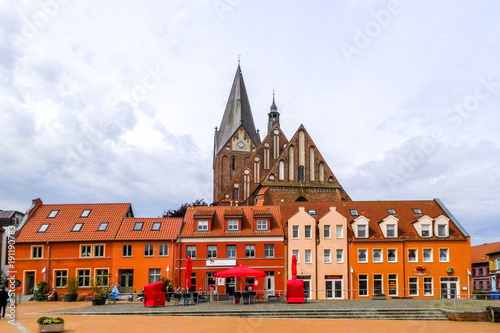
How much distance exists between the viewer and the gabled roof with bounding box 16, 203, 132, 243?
4438cm

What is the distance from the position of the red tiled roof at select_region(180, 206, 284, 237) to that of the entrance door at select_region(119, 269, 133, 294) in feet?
16.8

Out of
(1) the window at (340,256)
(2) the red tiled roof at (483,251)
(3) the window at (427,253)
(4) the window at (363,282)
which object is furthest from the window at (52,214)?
(2) the red tiled roof at (483,251)

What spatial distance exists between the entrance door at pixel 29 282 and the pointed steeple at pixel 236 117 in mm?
50895

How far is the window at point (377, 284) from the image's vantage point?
43438mm

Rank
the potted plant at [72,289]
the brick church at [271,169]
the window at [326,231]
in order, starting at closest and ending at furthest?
the potted plant at [72,289] < the window at [326,231] < the brick church at [271,169]

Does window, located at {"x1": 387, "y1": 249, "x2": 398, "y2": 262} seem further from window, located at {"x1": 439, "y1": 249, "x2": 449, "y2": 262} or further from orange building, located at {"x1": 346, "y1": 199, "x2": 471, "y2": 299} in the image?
window, located at {"x1": 439, "y1": 249, "x2": 449, "y2": 262}

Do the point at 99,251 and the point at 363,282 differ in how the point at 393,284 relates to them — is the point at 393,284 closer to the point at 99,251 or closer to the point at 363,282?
the point at 363,282

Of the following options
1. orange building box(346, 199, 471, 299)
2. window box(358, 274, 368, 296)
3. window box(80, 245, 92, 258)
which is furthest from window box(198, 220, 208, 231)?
window box(358, 274, 368, 296)

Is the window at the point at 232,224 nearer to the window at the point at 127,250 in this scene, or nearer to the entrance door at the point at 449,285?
the window at the point at 127,250

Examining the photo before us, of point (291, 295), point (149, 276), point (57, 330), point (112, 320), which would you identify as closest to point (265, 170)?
point (149, 276)

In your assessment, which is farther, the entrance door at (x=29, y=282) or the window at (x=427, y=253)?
the window at (x=427, y=253)

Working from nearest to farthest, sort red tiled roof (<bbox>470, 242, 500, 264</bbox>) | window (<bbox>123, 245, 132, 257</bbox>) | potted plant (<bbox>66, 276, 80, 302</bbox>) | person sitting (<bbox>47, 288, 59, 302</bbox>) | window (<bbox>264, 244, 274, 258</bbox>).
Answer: potted plant (<bbox>66, 276, 80, 302</bbox>), person sitting (<bbox>47, 288, 59, 302</bbox>), window (<bbox>123, 245, 132, 257</bbox>), window (<bbox>264, 244, 274, 258</bbox>), red tiled roof (<bbox>470, 242, 500, 264</bbox>)

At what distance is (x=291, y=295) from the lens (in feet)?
112

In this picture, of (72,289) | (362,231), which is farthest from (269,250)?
(72,289)
